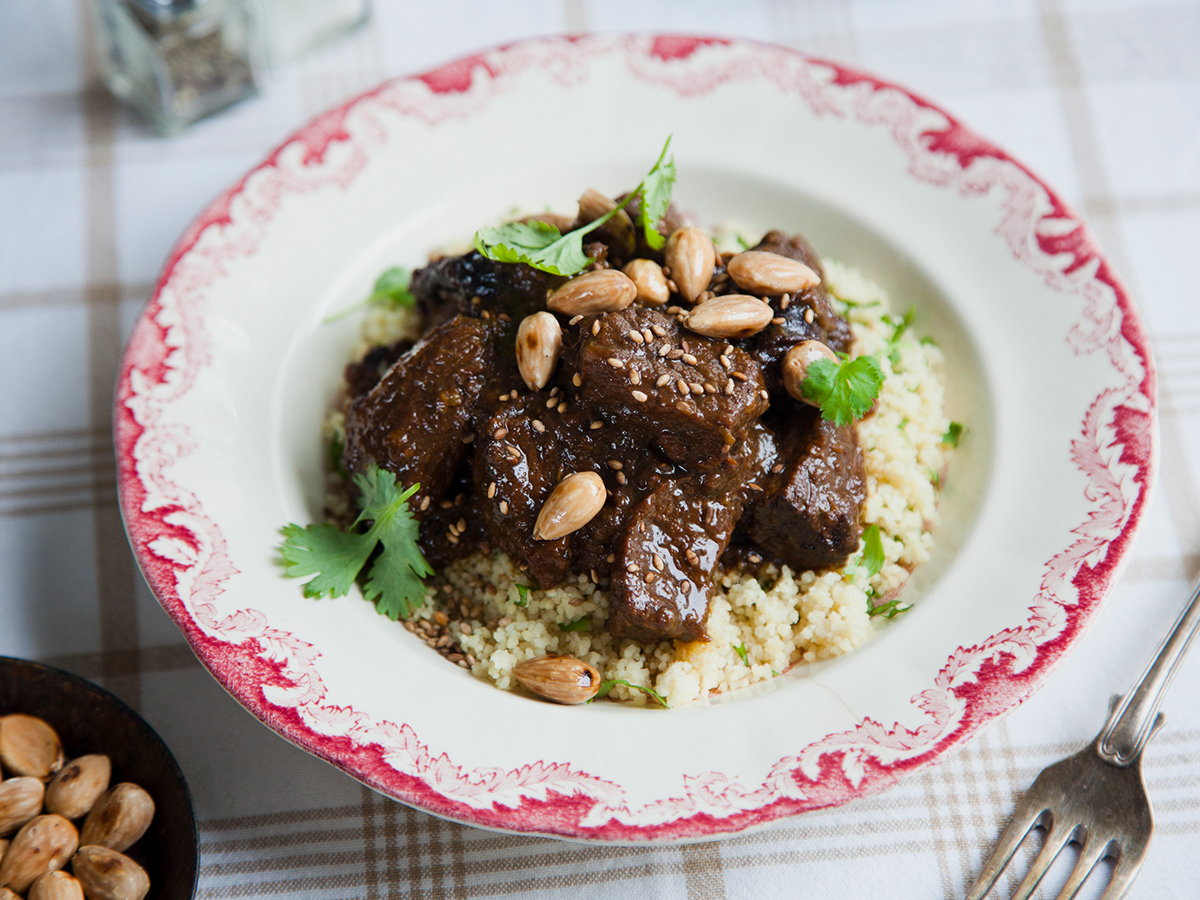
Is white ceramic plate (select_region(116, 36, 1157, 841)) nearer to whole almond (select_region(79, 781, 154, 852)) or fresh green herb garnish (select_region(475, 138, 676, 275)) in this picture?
whole almond (select_region(79, 781, 154, 852))

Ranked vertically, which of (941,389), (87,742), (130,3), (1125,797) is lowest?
(87,742)

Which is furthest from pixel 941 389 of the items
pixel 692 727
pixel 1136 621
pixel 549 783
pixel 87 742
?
pixel 87 742

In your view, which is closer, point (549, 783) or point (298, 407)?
point (549, 783)

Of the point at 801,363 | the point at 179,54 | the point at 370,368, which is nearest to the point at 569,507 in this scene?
the point at 801,363

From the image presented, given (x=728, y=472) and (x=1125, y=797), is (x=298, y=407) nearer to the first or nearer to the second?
(x=728, y=472)

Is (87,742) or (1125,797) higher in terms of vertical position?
(1125,797)

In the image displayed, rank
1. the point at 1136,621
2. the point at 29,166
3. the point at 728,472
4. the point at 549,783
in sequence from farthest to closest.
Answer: the point at 29,166 → the point at 1136,621 → the point at 728,472 → the point at 549,783

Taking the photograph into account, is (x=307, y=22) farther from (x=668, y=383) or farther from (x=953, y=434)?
(x=953, y=434)
